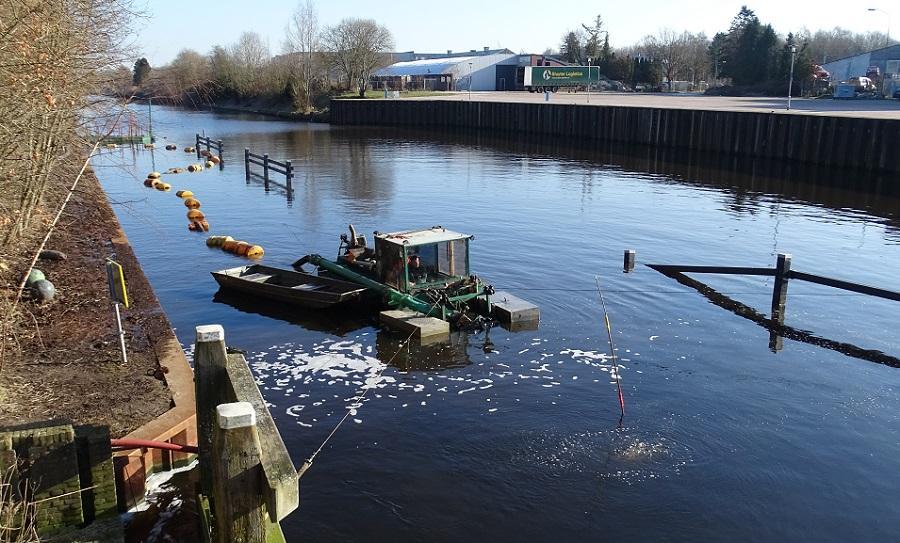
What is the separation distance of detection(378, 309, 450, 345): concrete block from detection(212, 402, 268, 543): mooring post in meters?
11.9

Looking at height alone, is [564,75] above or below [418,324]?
above

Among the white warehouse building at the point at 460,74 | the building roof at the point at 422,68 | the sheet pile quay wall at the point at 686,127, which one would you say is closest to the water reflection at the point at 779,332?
the sheet pile quay wall at the point at 686,127

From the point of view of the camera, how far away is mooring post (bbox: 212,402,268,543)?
6.68 meters

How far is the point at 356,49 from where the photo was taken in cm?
11806

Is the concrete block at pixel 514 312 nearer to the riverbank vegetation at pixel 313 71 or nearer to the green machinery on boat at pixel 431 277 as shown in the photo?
the green machinery on boat at pixel 431 277

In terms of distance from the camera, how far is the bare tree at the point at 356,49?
118m

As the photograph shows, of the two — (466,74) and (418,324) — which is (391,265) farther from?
(466,74)

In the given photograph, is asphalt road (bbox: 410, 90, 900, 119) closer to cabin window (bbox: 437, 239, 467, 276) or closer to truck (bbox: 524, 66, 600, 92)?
truck (bbox: 524, 66, 600, 92)

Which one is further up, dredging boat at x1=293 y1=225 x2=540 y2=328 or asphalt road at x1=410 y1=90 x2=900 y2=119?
asphalt road at x1=410 y1=90 x2=900 y2=119

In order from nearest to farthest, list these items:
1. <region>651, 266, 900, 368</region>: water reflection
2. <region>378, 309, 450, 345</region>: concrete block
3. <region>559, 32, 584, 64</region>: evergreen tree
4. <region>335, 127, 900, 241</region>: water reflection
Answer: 1. <region>651, 266, 900, 368</region>: water reflection
2. <region>378, 309, 450, 345</region>: concrete block
3. <region>335, 127, 900, 241</region>: water reflection
4. <region>559, 32, 584, 64</region>: evergreen tree

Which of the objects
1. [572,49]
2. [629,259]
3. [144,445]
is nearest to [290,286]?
[629,259]

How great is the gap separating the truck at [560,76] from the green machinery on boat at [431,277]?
296 ft

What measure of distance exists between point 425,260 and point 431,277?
485 millimetres

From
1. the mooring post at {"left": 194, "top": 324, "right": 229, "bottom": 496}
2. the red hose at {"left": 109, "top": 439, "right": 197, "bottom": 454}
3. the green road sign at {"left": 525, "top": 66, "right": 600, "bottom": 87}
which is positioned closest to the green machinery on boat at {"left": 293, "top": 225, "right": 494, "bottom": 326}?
the red hose at {"left": 109, "top": 439, "right": 197, "bottom": 454}
